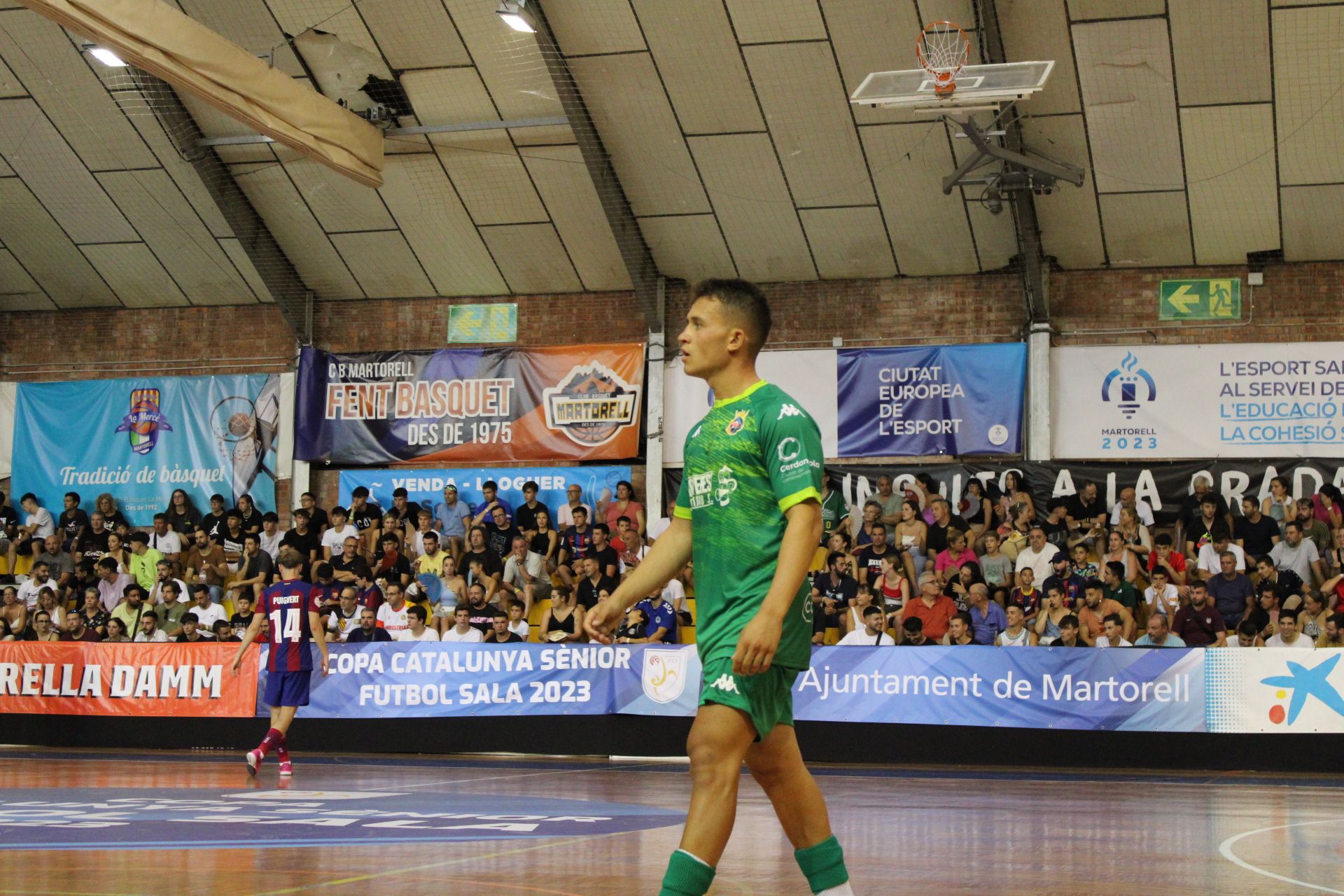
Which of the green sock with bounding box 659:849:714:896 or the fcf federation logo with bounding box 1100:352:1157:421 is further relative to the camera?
the fcf federation logo with bounding box 1100:352:1157:421

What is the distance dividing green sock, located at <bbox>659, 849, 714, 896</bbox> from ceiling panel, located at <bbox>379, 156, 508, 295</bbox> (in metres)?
16.4

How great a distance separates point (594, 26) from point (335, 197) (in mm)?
5004

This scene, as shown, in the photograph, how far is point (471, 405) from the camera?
2147cm

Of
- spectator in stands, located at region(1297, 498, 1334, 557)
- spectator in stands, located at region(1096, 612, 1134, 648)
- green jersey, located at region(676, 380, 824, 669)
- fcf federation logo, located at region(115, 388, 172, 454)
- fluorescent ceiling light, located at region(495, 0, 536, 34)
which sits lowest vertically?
spectator in stands, located at region(1096, 612, 1134, 648)

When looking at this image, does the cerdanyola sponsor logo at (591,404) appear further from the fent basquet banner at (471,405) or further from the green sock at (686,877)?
the green sock at (686,877)

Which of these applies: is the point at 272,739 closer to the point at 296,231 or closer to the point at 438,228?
the point at 438,228

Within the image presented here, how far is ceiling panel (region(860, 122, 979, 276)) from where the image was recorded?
58.8 ft

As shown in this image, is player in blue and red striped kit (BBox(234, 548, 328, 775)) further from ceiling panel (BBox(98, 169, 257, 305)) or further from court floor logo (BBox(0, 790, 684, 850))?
ceiling panel (BBox(98, 169, 257, 305))

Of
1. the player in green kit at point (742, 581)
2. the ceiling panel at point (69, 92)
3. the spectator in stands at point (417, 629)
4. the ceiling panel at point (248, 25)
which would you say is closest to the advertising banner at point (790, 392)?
the spectator in stands at point (417, 629)

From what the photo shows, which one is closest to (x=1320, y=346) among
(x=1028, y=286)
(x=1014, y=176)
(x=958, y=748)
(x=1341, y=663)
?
(x=1028, y=286)

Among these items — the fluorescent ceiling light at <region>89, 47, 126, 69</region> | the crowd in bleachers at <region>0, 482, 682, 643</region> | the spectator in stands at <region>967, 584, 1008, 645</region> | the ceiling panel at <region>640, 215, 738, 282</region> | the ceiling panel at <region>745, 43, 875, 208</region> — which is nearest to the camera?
the spectator in stands at <region>967, 584, 1008, 645</region>

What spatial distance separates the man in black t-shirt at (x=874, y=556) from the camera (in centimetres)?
1694

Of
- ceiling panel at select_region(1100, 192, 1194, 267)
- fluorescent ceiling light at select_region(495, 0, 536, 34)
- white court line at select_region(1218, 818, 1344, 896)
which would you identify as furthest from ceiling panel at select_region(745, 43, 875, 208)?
white court line at select_region(1218, 818, 1344, 896)

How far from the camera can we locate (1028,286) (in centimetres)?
1930
